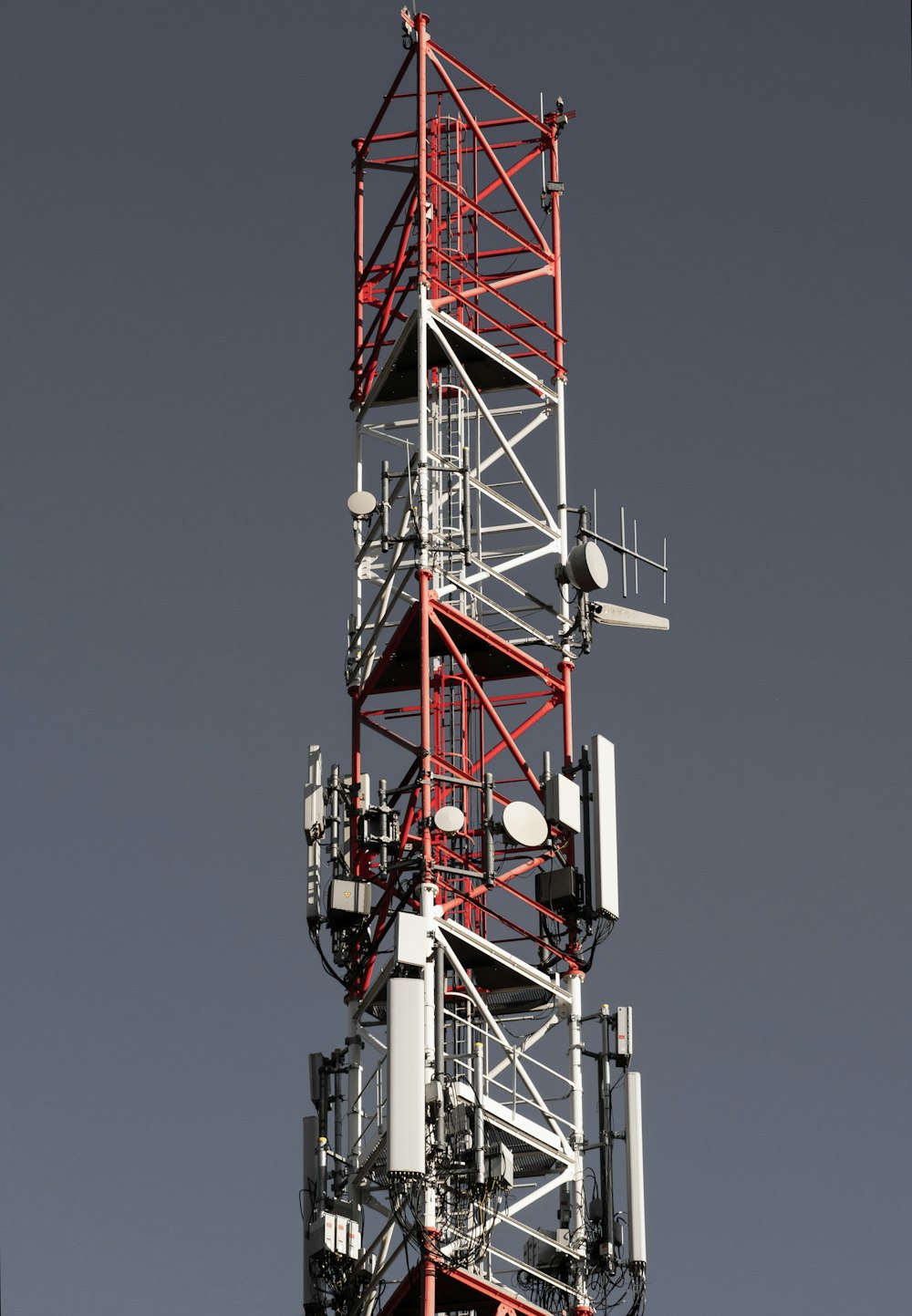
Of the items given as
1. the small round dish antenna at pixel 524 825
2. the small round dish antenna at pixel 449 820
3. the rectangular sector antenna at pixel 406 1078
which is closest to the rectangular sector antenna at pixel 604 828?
the small round dish antenna at pixel 524 825

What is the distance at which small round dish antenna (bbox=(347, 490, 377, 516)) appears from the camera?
279 ft

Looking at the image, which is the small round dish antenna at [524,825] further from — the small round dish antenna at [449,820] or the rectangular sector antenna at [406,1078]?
the rectangular sector antenna at [406,1078]

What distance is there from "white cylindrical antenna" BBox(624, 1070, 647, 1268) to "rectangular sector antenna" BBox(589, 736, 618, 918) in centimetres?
363

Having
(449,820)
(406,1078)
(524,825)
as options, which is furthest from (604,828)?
(406,1078)

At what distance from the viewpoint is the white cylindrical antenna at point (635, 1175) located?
259 feet

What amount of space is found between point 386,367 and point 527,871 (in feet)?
39.8

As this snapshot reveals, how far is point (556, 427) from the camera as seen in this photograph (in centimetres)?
8719

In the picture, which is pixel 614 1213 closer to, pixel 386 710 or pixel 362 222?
pixel 386 710

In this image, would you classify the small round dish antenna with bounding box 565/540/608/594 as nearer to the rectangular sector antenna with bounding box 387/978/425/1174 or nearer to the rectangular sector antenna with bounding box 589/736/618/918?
the rectangular sector antenna with bounding box 589/736/618/918

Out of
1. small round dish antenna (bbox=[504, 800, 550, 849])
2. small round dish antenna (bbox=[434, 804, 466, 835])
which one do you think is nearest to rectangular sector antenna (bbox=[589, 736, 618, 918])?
small round dish antenna (bbox=[504, 800, 550, 849])

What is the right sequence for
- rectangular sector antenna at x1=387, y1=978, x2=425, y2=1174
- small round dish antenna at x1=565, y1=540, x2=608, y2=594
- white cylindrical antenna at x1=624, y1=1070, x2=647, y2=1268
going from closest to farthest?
rectangular sector antenna at x1=387, y1=978, x2=425, y2=1174
white cylindrical antenna at x1=624, y1=1070, x2=647, y2=1268
small round dish antenna at x1=565, y1=540, x2=608, y2=594

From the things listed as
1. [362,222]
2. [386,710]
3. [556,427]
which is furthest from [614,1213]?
[362,222]

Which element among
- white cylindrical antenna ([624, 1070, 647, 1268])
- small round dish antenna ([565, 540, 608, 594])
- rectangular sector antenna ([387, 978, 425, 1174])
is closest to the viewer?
rectangular sector antenna ([387, 978, 425, 1174])

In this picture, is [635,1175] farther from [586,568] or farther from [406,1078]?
[586,568]
